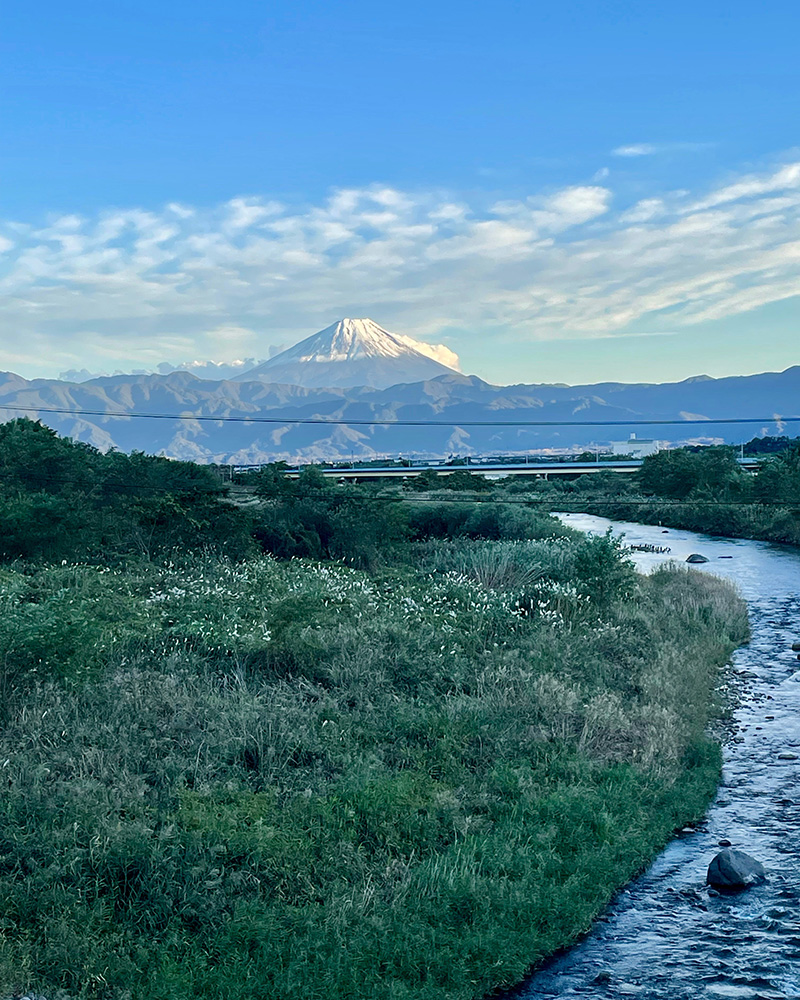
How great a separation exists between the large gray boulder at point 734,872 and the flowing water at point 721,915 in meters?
0.16

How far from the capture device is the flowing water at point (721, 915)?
10805mm

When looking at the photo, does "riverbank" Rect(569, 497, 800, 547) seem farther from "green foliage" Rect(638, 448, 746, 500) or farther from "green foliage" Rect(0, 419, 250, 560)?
"green foliage" Rect(0, 419, 250, 560)

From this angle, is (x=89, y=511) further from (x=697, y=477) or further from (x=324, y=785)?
(x=697, y=477)

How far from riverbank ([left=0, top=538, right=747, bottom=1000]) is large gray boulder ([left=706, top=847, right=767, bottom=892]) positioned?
1211 mm

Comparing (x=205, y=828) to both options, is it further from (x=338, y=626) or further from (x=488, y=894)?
(x=338, y=626)

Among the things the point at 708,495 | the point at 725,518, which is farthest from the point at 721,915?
the point at 708,495

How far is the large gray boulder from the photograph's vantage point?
13.1 meters

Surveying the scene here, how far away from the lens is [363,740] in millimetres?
16797

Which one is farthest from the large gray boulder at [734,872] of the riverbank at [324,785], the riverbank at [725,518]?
the riverbank at [725,518]

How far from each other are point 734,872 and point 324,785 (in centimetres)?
627

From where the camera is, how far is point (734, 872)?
42.9 feet

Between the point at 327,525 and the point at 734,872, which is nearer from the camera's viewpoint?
the point at 734,872

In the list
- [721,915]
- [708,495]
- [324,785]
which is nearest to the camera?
[721,915]

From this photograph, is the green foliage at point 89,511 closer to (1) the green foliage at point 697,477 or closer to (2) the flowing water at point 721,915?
(2) the flowing water at point 721,915
